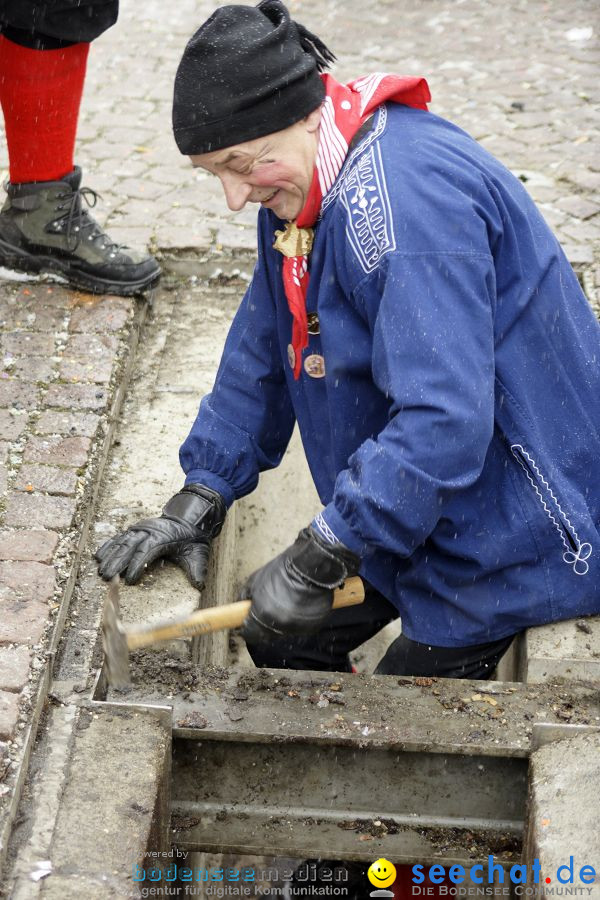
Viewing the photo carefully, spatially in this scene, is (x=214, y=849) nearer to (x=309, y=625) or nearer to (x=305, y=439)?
(x=309, y=625)

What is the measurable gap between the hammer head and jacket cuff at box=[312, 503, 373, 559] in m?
0.56

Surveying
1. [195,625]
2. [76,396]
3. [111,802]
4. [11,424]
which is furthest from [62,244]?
[111,802]

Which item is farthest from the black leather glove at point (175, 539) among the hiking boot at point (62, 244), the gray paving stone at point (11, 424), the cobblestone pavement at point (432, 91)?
the cobblestone pavement at point (432, 91)

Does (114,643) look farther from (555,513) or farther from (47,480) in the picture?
(555,513)

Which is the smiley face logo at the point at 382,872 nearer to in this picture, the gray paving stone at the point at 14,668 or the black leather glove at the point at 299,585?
the black leather glove at the point at 299,585

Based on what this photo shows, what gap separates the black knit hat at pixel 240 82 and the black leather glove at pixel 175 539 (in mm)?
1170

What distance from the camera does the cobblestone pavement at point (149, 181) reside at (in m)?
3.43

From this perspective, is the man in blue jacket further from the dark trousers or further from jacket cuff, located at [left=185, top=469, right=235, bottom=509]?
jacket cuff, located at [left=185, top=469, right=235, bottom=509]

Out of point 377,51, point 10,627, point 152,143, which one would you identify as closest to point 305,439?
point 10,627

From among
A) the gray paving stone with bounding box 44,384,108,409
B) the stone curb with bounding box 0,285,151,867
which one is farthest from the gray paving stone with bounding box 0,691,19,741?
the gray paving stone with bounding box 44,384,108,409

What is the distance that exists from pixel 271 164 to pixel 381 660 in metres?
1.55

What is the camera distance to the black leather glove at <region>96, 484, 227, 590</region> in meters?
3.35

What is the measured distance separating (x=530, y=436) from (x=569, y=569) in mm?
414

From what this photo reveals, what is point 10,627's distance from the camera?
10.1 ft
